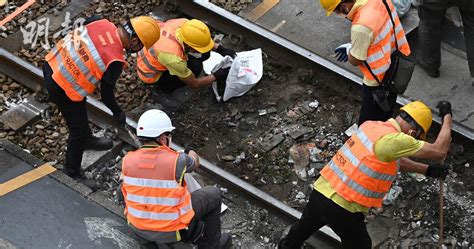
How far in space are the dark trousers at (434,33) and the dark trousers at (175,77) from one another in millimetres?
2455

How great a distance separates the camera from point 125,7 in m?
10.6

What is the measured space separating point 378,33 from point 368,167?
1463 millimetres

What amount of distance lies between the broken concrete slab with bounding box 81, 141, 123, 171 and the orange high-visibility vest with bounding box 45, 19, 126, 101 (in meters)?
0.93

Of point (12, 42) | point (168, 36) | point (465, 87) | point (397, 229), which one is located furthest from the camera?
point (12, 42)

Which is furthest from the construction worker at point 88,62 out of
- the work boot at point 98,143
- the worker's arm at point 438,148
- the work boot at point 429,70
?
the work boot at point 429,70

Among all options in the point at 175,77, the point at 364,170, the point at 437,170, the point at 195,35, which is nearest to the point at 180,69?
the point at 195,35

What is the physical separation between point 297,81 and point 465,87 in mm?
1935

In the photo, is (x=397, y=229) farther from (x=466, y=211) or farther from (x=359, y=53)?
(x=359, y=53)

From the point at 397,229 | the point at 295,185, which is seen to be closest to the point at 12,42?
the point at 295,185

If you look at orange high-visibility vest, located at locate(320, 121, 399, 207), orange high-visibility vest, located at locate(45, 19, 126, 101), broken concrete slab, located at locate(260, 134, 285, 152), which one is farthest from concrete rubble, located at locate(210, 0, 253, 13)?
orange high-visibility vest, located at locate(320, 121, 399, 207)

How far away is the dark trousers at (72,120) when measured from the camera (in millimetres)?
8070

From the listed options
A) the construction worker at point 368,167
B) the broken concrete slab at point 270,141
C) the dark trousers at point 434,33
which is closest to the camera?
the construction worker at point 368,167

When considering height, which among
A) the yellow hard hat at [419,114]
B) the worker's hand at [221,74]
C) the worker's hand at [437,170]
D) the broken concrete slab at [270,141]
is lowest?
the broken concrete slab at [270,141]

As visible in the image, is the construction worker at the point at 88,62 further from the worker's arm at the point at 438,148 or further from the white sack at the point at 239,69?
the worker's arm at the point at 438,148
